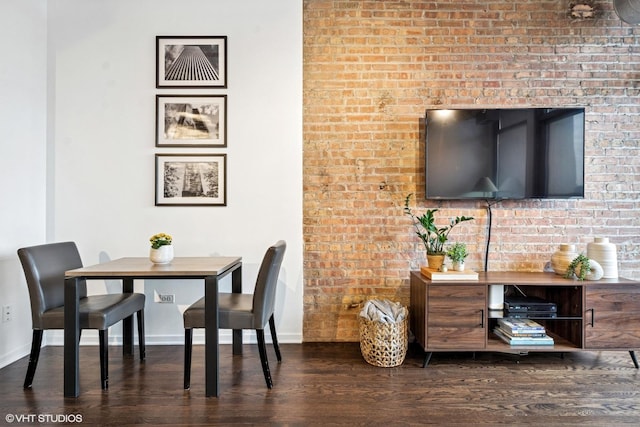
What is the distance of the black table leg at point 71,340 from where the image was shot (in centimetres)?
226

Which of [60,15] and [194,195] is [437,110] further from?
[60,15]

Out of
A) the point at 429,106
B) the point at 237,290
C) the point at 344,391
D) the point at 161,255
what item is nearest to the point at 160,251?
the point at 161,255

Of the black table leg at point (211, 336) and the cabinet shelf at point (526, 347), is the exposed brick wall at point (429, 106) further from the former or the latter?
the black table leg at point (211, 336)

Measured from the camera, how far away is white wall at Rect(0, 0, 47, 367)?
9.07 feet

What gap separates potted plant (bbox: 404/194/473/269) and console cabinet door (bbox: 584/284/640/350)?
0.98 metres

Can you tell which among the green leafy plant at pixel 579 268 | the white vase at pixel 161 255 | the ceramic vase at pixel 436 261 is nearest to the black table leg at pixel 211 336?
the white vase at pixel 161 255

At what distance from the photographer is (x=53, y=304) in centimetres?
251

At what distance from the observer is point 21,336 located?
9.59ft

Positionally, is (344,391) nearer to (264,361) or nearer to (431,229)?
(264,361)

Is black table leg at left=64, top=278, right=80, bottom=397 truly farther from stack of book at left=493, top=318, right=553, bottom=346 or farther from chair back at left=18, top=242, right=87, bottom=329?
stack of book at left=493, top=318, right=553, bottom=346

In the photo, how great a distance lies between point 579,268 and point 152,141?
3.38 m

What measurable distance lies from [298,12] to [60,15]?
192cm

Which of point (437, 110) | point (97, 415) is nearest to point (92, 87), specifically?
point (97, 415)

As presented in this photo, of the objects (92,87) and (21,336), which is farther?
(92,87)
